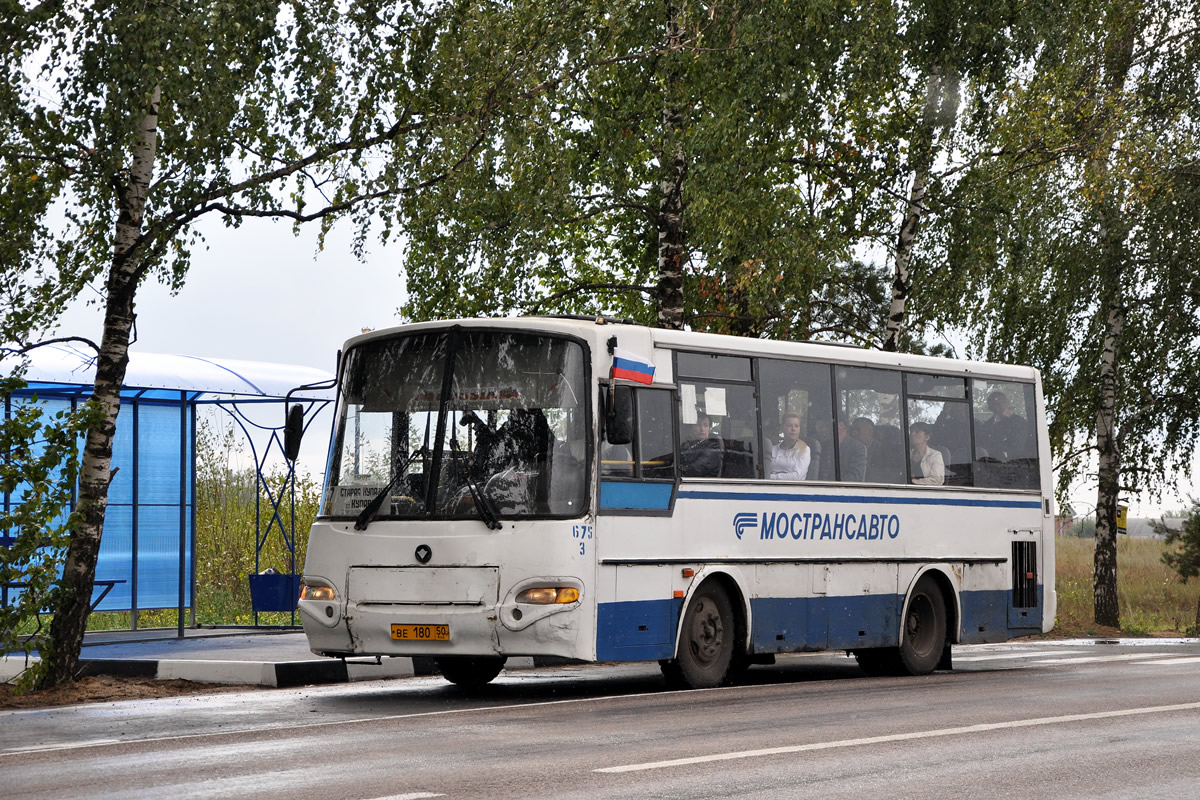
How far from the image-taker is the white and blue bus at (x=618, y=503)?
46.1 feet

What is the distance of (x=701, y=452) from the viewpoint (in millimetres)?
15625

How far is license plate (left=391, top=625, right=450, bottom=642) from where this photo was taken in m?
14.0

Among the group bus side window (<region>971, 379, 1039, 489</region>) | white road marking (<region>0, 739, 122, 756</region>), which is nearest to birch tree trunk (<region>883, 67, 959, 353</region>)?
bus side window (<region>971, 379, 1039, 489</region>)

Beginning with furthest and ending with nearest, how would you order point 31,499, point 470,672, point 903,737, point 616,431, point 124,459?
1. point 124,459
2. point 470,672
3. point 31,499
4. point 616,431
5. point 903,737

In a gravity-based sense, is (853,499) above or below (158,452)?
below

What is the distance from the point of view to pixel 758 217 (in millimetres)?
24344

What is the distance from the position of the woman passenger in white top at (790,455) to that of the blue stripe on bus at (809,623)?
3.83ft

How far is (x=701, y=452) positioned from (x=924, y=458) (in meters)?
3.71

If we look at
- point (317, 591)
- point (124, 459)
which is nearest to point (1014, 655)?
point (317, 591)

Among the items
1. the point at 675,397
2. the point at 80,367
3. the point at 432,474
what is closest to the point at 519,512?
the point at 432,474

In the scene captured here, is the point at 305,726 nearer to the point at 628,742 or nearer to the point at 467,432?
the point at 628,742

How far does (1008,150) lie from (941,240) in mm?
1754

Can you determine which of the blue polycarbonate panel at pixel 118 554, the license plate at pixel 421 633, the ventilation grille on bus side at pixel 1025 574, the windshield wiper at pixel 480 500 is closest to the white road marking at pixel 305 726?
the license plate at pixel 421 633

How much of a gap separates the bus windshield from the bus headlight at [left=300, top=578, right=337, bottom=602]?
595 millimetres
